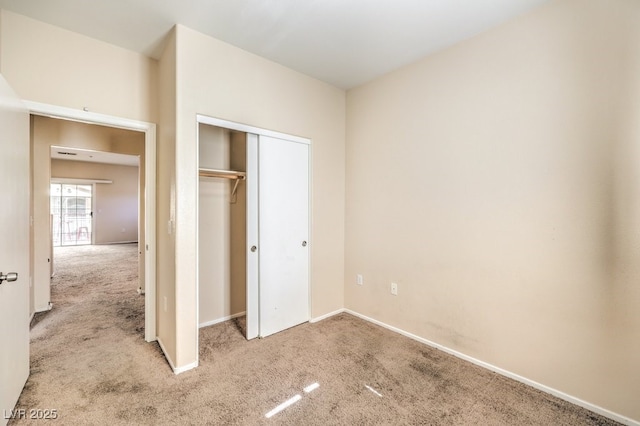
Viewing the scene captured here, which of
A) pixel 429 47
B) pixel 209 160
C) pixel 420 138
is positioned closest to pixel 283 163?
pixel 209 160

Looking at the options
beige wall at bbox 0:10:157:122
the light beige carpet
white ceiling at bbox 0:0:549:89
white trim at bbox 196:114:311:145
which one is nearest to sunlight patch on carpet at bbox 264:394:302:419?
the light beige carpet

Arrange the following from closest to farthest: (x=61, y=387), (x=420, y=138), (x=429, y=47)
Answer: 1. (x=61, y=387)
2. (x=429, y=47)
3. (x=420, y=138)

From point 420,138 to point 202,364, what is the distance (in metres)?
2.87

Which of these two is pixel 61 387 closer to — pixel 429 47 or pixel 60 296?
pixel 60 296

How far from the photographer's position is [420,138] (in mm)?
2762

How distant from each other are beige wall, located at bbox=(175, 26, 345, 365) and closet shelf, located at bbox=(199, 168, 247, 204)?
55 cm

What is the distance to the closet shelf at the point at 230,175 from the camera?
2.87 metres

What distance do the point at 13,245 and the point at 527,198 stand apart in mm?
3497

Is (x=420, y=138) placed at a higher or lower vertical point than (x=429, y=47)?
lower

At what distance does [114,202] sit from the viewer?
9609 millimetres

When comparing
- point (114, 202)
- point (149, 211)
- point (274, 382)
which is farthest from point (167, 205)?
point (114, 202)

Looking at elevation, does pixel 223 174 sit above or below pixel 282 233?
above

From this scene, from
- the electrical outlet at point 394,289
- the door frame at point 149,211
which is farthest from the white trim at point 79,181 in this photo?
the electrical outlet at point 394,289

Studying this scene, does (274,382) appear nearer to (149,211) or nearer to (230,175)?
(149,211)
